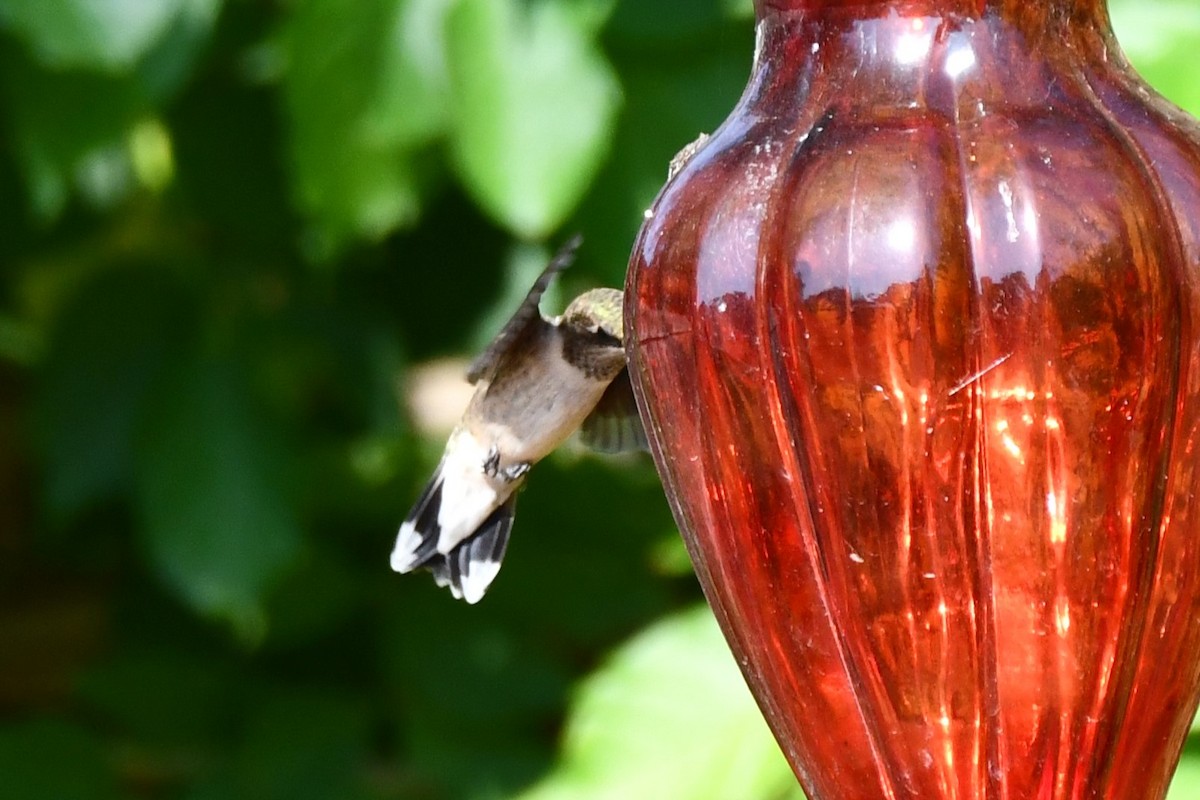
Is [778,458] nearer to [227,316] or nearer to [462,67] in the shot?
[462,67]

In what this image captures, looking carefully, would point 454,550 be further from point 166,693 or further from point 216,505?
point 166,693

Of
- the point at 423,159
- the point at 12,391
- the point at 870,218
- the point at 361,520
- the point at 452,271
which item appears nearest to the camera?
the point at 870,218

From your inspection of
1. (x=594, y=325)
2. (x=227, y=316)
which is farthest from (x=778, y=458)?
(x=227, y=316)

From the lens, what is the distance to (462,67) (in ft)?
4.78

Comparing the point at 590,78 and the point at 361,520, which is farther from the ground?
the point at 361,520

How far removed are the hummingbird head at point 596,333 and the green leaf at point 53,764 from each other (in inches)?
52.3

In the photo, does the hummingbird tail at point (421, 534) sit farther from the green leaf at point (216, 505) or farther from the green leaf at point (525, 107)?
the green leaf at point (216, 505)

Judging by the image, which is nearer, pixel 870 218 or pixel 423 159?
pixel 870 218

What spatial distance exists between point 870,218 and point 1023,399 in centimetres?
9

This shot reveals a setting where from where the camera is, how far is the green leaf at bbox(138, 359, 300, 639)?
1882 mm

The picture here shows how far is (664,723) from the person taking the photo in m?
1.60

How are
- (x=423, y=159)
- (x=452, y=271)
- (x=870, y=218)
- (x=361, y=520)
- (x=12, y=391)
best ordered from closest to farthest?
(x=870, y=218), (x=423, y=159), (x=452, y=271), (x=361, y=520), (x=12, y=391)

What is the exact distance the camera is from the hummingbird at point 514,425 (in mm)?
1087

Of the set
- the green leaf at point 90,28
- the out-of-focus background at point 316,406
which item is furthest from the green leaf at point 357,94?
the green leaf at point 90,28
